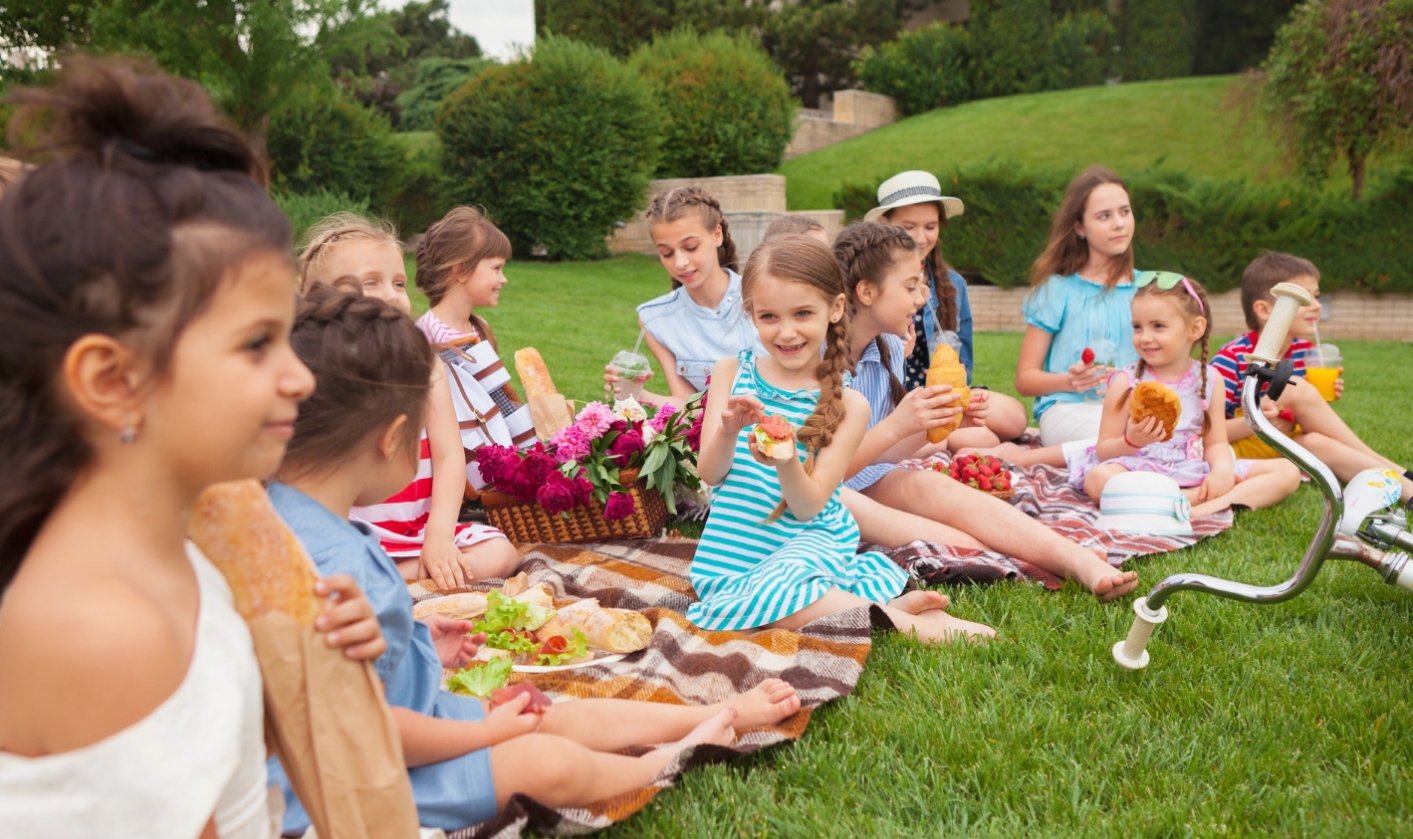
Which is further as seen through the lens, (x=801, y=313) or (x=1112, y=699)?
(x=801, y=313)

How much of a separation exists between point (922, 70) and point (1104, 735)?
1173 inches

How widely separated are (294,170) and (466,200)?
3.08 meters

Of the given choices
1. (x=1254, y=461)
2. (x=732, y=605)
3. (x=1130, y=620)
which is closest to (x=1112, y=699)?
(x=1130, y=620)

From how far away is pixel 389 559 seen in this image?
6.88ft

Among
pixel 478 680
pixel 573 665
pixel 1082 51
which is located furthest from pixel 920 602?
pixel 1082 51

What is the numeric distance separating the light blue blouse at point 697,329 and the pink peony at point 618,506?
108 centimetres

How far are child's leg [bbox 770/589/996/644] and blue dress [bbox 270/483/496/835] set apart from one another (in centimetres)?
146

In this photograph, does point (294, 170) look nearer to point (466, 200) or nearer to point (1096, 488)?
point (466, 200)

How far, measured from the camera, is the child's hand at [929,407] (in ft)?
12.2

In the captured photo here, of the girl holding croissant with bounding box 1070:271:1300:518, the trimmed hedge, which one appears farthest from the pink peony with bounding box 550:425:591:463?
the trimmed hedge

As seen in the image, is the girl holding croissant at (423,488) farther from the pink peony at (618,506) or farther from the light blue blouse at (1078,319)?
the light blue blouse at (1078,319)

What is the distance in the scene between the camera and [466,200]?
63.4ft

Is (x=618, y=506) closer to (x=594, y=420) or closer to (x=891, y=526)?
(x=594, y=420)

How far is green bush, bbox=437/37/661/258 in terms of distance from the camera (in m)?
18.8
